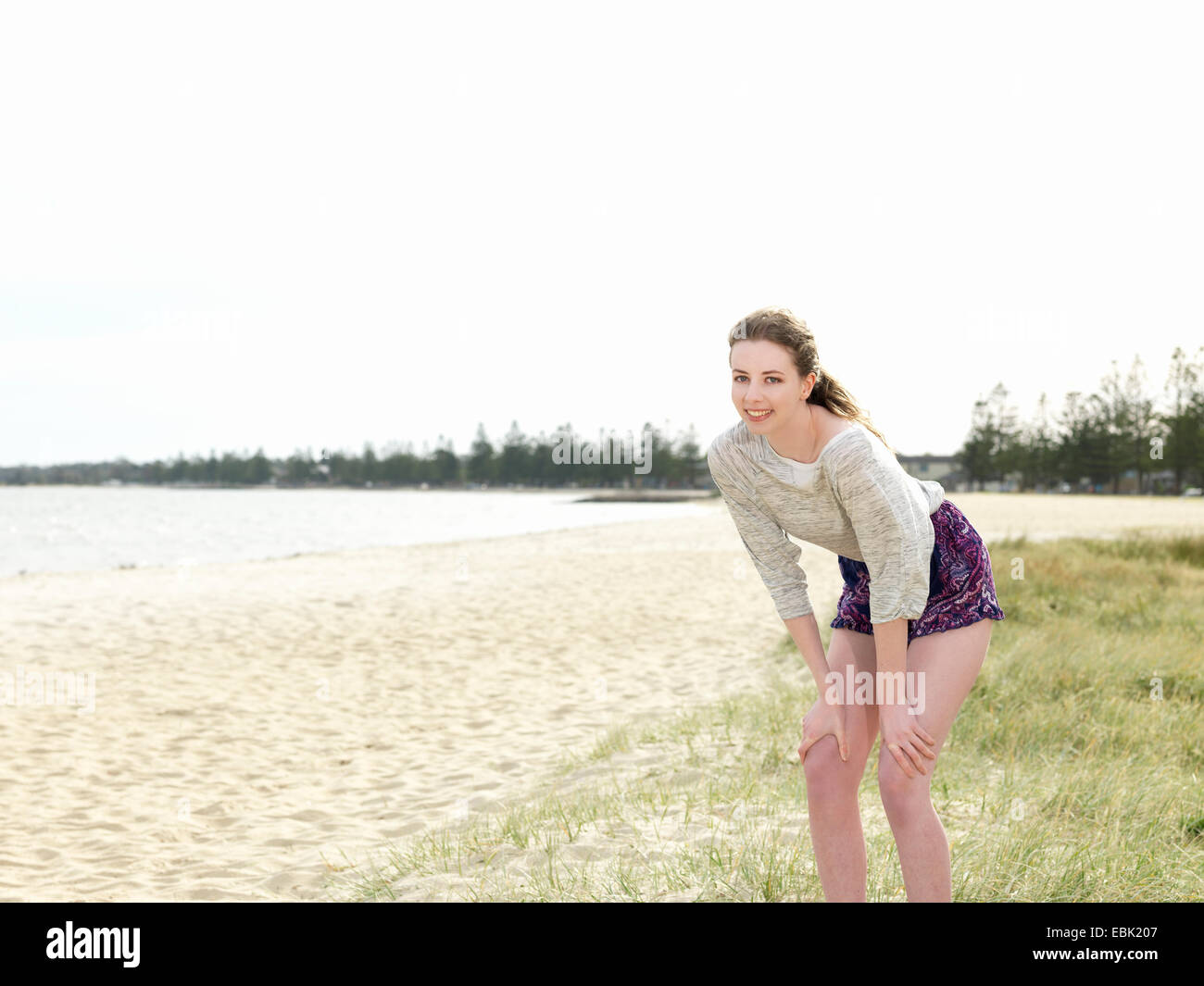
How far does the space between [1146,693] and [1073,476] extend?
69.7 m

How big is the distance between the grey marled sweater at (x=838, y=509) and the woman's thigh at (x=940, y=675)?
135mm

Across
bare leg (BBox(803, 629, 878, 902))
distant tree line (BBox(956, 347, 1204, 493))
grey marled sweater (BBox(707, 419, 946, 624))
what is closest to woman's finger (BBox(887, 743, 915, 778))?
bare leg (BBox(803, 629, 878, 902))

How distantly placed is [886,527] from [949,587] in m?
0.32

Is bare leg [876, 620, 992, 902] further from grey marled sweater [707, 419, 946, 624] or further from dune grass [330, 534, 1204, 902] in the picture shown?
A: dune grass [330, 534, 1204, 902]

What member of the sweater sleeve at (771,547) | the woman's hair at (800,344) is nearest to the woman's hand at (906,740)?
the sweater sleeve at (771,547)

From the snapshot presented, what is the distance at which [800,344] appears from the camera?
8.12 ft

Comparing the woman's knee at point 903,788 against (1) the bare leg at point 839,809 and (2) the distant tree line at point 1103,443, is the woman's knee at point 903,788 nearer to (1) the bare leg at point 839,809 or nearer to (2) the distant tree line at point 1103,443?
(1) the bare leg at point 839,809

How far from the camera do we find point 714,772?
190 inches

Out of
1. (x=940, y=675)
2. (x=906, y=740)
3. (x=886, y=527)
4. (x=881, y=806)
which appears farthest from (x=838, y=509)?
(x=881, y=806)

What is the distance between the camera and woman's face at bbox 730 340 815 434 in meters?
2.45

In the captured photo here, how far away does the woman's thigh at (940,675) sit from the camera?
2.40m

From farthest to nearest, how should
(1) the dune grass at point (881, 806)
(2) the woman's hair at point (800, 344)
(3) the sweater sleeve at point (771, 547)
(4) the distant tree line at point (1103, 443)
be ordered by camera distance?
(4) the distant tree line at point (1103, 443)
(1) the dune grass at point (881, 806)
(3) the sweater sleeve at point (771, 547)
(2) the woman's hair at point (800, 344)
